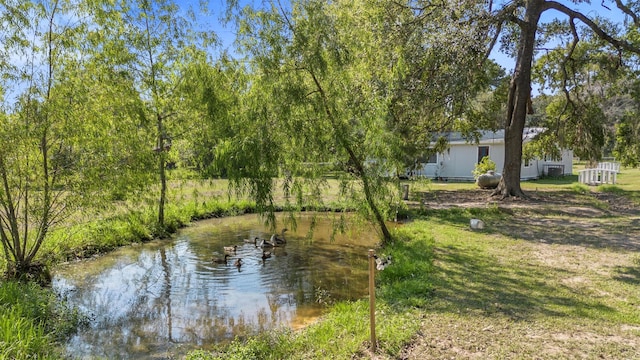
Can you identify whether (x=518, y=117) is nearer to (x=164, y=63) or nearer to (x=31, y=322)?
(x=164, y=63)

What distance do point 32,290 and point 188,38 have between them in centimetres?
790

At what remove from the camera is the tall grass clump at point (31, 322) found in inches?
165

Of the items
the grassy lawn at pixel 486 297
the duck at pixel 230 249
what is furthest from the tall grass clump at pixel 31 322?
the duck at pixel 230 249

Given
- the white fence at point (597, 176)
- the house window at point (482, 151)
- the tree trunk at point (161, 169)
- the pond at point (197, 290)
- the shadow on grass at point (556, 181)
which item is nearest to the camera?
the pond at point (197, 290)

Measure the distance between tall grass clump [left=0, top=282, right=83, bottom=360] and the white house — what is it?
2107 cm

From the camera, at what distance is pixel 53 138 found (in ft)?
22.3

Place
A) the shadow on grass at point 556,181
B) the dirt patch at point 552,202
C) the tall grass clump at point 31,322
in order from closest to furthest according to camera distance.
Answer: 1. the tall grass clump at point 31,322
2. the dirt patch at point 552,202
3. the shadow on grass at point 556,181

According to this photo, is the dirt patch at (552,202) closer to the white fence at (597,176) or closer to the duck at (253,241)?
the white fence at (597,176)

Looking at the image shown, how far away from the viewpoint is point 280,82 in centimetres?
729

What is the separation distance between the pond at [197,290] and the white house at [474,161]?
16.0m

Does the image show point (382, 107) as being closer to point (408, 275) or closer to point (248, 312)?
point (408, 275)

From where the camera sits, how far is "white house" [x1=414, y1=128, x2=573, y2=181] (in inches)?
966

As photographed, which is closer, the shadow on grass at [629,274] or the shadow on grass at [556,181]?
the shadow on grass at [629,274]

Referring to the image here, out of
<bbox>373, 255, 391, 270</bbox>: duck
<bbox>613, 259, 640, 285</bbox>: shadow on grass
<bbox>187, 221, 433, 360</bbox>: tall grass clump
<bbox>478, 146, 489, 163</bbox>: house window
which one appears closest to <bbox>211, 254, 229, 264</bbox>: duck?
<bbox>373, 255, 391, 270</bbox>: duck
